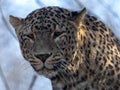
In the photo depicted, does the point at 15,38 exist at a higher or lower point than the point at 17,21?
lower

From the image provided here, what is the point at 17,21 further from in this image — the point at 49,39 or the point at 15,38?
the point at 15,38

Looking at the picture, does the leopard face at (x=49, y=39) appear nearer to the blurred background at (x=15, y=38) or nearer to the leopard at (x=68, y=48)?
the leopard at (x=68, y=48)

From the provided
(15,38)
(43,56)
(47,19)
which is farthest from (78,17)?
(15,38)

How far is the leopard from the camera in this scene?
2.57m

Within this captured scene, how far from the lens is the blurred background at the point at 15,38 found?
3.80 m

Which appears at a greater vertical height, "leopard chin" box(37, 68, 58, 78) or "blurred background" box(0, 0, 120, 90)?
"leopard chin" box(37, 68, 58, 78)

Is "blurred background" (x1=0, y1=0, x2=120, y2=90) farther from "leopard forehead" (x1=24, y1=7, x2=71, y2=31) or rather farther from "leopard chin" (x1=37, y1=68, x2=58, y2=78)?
"leopard forehead" (x1=24, y1=7, x2=71, y2=31)

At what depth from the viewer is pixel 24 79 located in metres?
3.83

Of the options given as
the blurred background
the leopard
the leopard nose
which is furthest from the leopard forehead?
the blurred background

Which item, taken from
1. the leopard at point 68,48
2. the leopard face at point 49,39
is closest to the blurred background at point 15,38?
the leopard at point 68,48

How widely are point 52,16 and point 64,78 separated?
326mm

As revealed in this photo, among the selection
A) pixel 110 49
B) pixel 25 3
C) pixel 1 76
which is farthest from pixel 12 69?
pixel 110 49

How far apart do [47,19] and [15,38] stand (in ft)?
5.07

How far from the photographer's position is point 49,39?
2.55 m
